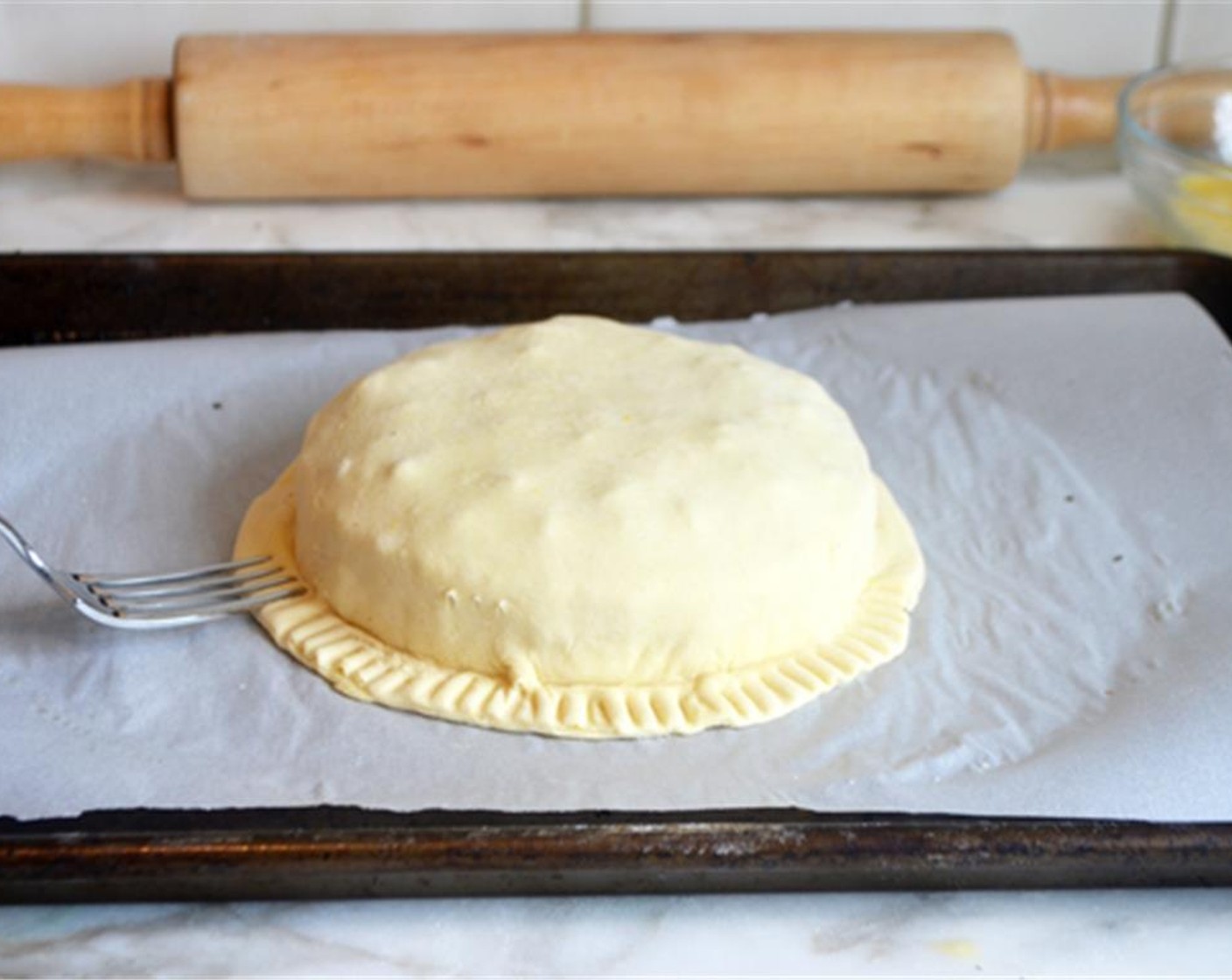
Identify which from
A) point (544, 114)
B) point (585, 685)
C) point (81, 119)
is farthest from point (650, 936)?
point (81, 119)

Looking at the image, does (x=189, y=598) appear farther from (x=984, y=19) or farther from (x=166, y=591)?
(x=984, y=19)

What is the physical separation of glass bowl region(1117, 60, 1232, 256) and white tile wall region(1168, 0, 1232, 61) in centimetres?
14

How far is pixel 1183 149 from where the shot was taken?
5.91 ft

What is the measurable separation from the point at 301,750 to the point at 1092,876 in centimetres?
46

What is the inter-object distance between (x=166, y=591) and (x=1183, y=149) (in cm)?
113

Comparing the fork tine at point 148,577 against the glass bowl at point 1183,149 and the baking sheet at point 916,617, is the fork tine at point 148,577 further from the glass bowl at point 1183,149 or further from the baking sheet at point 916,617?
the glass bowl at point 1183,149

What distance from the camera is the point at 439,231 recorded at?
1.78 metres

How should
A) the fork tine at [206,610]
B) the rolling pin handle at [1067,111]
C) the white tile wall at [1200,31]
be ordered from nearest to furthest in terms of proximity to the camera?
Answer: the fork tine at [206,610], the rolling pin handle at [1067,111], the white tile wall at [1200,31]

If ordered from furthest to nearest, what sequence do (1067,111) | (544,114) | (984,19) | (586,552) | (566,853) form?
(984,19) < (1067,111) < (544,114) < (586,552) < (566,853)

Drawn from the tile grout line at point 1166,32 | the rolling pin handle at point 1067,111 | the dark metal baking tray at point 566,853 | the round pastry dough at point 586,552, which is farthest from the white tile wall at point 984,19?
the dark metal baking tray at point 566,853

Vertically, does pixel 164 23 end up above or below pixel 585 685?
above

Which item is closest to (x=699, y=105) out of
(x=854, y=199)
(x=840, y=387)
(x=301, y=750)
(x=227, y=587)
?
(x=854, y=199)

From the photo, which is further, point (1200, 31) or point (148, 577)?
point (1200, 31)

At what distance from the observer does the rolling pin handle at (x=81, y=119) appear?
172 centimetres
